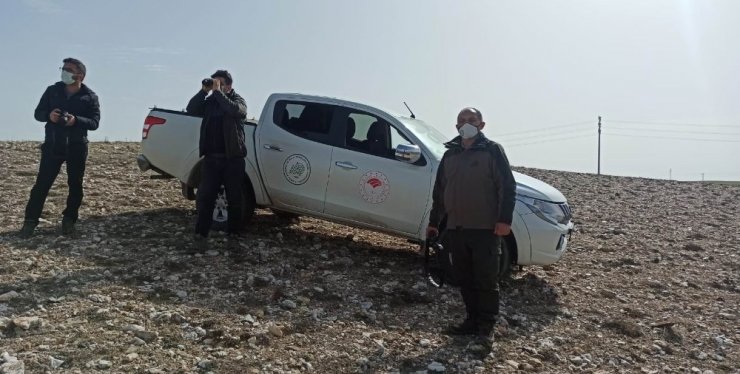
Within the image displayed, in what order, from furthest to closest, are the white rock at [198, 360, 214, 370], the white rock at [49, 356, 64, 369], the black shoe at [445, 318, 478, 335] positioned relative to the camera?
the black shoe at [445, 318, 478, 335], the white rock at [198, 360, 214, 370], the white rock at [49, 356, 64, 369]

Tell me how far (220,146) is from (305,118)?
120 cm

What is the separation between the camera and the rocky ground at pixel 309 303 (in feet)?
15.0

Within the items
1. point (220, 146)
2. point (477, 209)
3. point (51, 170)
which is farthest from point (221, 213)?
point (477, 209)

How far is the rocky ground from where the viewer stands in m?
4.57

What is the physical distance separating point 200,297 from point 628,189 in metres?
14.4

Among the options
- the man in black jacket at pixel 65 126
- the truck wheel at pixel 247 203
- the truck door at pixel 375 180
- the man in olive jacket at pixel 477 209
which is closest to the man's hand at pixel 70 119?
the man in black jacket at pixel 65 126

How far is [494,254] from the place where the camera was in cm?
507

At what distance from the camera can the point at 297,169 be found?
7.62 m

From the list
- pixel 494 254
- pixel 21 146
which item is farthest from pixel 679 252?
pixel 21 146

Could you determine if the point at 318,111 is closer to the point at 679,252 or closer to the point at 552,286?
the point at 552,286

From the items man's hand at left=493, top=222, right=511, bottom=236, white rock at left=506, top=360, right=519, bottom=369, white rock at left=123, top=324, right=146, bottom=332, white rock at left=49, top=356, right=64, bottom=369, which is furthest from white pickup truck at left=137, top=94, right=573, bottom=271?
white rock at left=49, top=356, right=64, bottom=369

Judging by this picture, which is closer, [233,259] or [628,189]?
[233,259]

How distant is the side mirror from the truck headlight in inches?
47.4

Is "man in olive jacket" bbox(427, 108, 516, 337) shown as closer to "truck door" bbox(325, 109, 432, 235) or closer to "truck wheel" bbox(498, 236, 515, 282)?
"truck wheel" bbox(498, 236, 515, 282)
